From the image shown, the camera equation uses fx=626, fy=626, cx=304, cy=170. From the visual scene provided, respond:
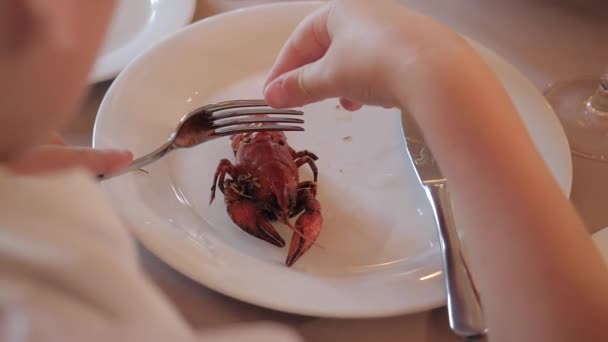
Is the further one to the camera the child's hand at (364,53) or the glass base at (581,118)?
the glass base at (581,118)

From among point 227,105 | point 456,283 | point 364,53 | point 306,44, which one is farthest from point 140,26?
point 456,283

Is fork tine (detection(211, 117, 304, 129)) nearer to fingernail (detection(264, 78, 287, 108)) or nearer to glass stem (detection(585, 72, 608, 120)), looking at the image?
fingernail (detection(264, 78, 287, 108))

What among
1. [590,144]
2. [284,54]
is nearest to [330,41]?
[284,54]

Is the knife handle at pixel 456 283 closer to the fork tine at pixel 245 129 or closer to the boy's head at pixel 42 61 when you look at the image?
the fork tine at pixel 245 129

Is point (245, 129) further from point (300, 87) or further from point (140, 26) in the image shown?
point (140, 26)

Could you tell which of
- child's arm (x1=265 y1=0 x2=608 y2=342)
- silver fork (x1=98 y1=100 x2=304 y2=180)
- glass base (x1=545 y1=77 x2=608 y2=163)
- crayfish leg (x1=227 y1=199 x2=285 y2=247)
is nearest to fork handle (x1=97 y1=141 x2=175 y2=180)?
silver fork (x1=98 y1=100 x2=304 y2=180)

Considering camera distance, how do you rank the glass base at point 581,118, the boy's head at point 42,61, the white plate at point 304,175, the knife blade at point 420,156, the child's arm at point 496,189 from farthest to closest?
the glass base at point 581,118, the knife blade at point 420,156, the white plate at point 304,175, the child's arm at point 496,189, the boy's head at point 42,61

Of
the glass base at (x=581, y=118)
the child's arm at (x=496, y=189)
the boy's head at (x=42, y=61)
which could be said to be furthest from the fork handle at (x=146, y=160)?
A: the glass base at (x=581, y=118)
